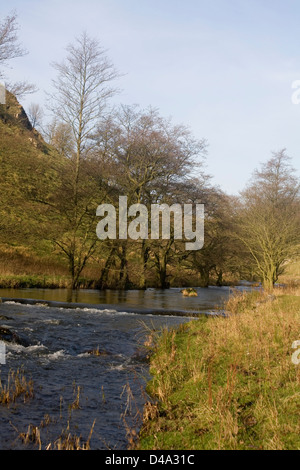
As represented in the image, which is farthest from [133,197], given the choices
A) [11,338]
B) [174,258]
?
[11,338]

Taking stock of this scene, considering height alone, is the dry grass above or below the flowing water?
above

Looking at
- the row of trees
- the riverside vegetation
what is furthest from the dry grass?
the row of trees

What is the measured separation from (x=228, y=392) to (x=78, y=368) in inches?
147

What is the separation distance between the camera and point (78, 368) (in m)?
9.02

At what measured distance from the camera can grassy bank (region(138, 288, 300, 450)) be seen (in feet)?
17.4

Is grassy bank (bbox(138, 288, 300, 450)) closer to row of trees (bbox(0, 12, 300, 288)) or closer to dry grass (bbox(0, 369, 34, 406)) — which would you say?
dry grass (bbox(0, 369, 34, 406))

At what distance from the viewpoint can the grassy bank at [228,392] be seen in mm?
5305

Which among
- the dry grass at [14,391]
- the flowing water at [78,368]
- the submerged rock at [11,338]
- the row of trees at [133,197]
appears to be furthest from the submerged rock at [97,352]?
the row of trees at [133,197]

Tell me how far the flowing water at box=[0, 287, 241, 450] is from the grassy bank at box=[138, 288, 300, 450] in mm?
499

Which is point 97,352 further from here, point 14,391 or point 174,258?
point 174,258

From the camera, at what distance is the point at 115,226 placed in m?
30.7
